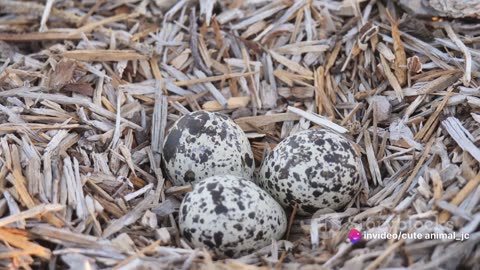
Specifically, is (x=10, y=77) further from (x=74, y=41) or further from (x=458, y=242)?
(x=458, y=242)

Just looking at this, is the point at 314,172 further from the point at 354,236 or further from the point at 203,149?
the point at 203,149

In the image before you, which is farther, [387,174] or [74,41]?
[74,41]

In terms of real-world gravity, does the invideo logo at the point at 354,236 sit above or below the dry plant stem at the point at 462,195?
below

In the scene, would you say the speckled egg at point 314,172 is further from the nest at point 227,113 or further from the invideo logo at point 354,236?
the invideo logo at point 354,236

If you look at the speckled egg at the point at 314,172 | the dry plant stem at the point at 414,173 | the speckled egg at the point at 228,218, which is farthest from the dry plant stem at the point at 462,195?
the speckled egg at the point at 228,218

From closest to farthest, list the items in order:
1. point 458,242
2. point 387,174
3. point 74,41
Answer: point 458,242 < point 387,174 < point 74,41

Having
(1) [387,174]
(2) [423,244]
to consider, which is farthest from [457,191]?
(1) [387,174]
